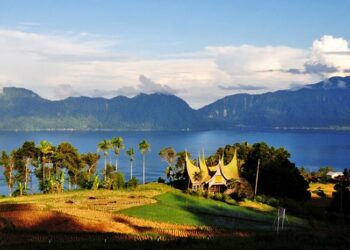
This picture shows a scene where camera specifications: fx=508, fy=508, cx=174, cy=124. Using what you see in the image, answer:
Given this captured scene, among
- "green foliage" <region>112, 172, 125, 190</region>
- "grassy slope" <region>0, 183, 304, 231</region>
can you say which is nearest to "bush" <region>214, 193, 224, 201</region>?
"grassy slope" <region>0, 183, 304, 231</region>

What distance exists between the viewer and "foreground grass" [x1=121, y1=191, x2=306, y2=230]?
46312mm

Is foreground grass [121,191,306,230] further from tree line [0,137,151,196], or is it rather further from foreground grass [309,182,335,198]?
foreground grass [309,182,335,198]

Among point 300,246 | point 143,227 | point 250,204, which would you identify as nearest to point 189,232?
point 143,227

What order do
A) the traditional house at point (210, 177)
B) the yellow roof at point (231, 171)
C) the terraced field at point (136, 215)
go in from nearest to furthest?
the terraced field at point (136, 215), the traditional house at point (210, 177), the yellow roof at point (231, 171)

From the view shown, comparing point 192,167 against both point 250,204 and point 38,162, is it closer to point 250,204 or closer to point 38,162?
point 250,204

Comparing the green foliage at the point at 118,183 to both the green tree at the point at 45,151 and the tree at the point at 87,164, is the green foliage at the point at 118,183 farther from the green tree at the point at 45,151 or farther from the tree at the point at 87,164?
the green tree at the point at 45,151

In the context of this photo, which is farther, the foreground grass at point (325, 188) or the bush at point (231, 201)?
the foreground grass at point (325, 188)

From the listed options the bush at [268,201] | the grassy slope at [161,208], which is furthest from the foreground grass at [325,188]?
the grassy slope at [161,208]

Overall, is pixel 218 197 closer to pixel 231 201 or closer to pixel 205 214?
pixel 231 201

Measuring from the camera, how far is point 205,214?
52.0 m

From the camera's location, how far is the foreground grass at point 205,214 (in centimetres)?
4631

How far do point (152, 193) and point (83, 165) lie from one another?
23.6m

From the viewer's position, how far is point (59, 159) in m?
79.1

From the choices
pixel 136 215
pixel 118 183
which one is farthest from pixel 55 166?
pixel 136 215
